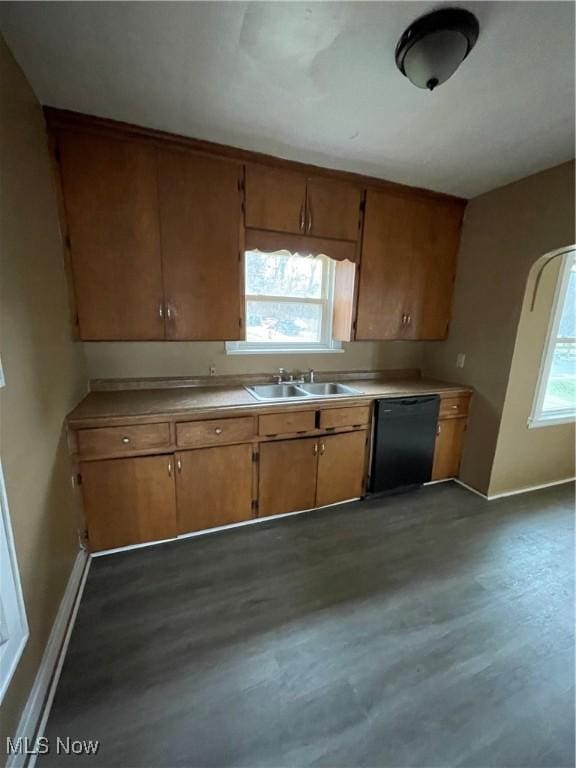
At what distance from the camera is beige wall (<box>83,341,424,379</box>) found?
2.29 meters

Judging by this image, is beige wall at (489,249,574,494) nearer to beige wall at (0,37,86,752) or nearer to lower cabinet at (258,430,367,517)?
lower cabinet at (258,430,367,517)

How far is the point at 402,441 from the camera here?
8.40 feet

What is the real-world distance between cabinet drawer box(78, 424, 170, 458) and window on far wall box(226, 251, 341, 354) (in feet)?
3.12

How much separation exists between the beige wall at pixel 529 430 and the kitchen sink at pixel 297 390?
1.31 meters

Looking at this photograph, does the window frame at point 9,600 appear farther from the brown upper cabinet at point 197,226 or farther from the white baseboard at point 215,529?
the brown upper cabinet at point 197,226

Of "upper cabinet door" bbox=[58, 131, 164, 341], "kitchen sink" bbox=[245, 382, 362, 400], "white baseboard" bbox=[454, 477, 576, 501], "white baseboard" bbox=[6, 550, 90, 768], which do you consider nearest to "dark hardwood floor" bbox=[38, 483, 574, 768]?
"white baseboard" bbox=[6, 550, 90, 768]

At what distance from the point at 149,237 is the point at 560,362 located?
3414 millimetres

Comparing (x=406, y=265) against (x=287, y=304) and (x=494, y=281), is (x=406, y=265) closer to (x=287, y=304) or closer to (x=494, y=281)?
(x=494, y=281)

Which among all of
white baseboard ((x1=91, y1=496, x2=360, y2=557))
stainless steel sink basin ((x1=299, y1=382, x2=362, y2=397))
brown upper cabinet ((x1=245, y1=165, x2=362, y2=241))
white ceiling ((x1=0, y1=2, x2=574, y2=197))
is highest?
white ceiling ((x1=0, y1=2, x2=574, y2=197))

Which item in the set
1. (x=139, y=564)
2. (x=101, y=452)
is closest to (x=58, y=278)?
(x=101, y=452)

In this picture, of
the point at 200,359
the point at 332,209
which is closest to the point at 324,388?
the point at 200,359

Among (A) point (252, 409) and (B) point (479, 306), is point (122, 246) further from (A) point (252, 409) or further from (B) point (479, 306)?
(B) point (479, 306)

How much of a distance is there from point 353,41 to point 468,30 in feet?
1.34

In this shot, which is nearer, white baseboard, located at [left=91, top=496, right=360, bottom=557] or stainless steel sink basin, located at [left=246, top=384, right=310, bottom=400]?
white baseboard, located at [left=91, top=496, right=360, bottom=557]
